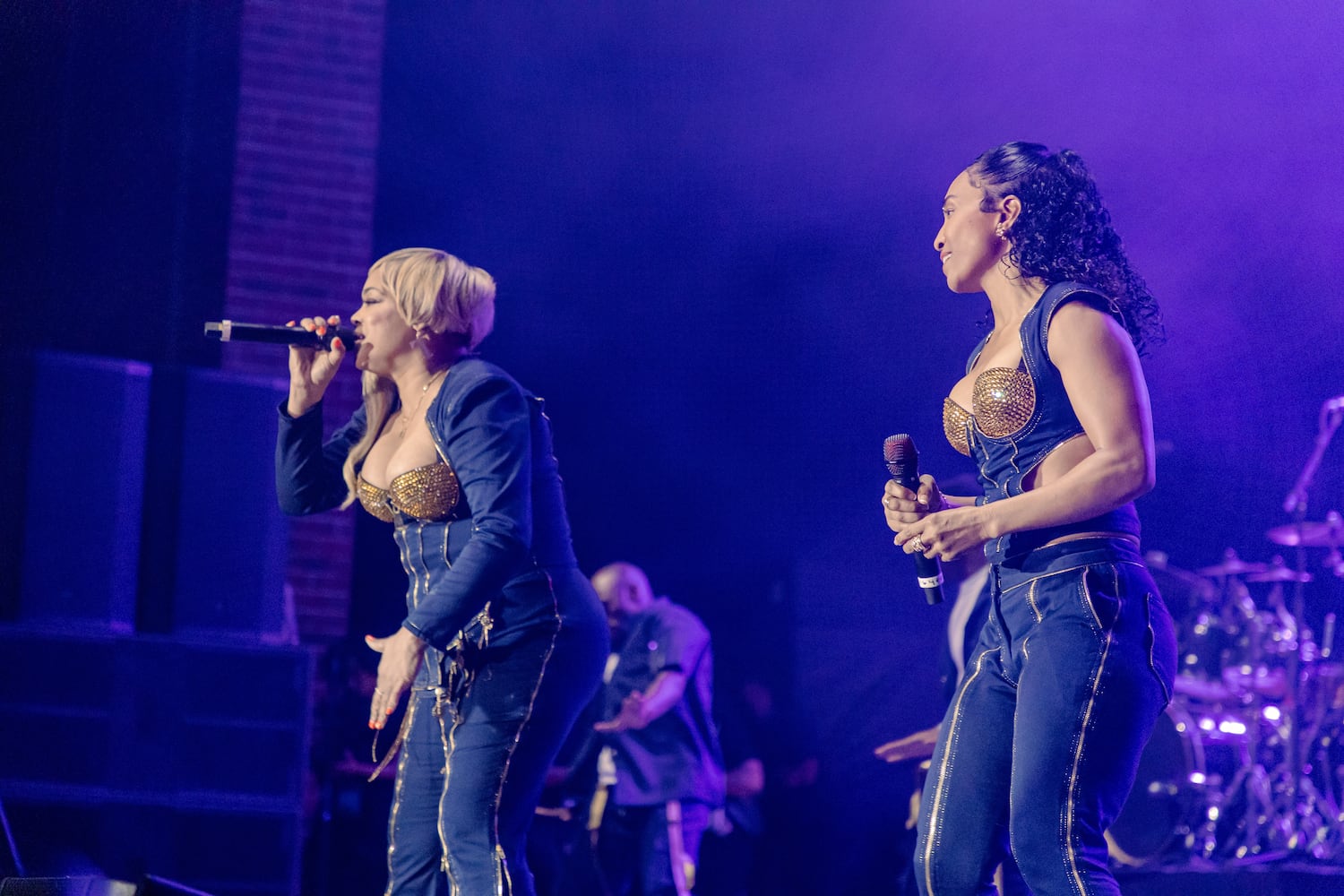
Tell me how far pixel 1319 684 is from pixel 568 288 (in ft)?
13.2

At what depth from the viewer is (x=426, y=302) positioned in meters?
2.71

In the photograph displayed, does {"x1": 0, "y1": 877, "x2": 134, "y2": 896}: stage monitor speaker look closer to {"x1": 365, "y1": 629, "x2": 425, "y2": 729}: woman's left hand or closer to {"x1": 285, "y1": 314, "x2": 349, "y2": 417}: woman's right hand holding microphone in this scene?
{"x1": 365, "y1": 629, "x2": 425, "y2": 729}: woman's left hand

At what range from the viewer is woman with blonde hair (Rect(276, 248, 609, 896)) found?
2369 millimetres

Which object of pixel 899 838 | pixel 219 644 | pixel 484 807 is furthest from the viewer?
pixel 899 838

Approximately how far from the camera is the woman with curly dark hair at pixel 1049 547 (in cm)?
198

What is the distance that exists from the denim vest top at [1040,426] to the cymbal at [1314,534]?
3.80 m

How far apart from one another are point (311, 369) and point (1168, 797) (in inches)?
166

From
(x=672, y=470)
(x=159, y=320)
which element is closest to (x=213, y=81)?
(x=159, y=320)

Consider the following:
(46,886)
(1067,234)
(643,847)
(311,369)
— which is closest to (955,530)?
(1067,234)

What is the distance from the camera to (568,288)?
6.96 metres

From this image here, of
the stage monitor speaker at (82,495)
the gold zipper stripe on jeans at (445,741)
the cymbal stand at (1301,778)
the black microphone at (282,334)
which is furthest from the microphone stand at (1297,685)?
the stage monitor speaker at (82,495)

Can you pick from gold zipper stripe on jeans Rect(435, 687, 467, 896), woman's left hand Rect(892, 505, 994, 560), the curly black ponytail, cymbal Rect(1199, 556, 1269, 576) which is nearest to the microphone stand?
cymbal Rect(1199, 556, 1269, 576)

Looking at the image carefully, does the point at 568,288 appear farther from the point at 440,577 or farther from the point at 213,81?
the point at 440,577

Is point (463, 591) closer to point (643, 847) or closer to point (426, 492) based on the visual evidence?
point (426, 492)
